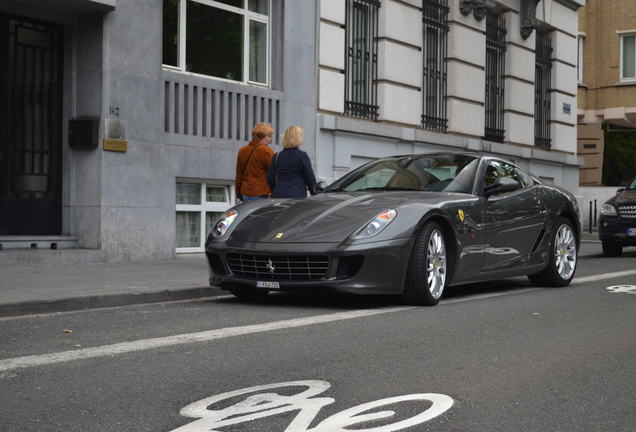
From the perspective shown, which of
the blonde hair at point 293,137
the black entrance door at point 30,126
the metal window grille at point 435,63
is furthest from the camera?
the metal window grille at point 435,63

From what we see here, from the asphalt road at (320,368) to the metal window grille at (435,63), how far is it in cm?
1255

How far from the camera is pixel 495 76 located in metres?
23.4

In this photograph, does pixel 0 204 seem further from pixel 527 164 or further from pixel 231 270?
pixel 527 164

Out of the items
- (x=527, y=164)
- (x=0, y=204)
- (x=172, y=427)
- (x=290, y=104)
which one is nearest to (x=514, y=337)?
(x=172, y=427)

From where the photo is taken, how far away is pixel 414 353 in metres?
5.84

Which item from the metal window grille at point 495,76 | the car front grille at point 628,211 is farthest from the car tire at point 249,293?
the metal window grille at point 495,76

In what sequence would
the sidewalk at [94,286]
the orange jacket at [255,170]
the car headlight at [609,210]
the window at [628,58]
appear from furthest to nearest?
the window at [628,58], the car headlight at [609,210], the orange jacket at [255,170], the sidewalk at [94,286]

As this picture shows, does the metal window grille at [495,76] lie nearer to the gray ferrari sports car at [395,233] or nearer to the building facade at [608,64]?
the gray ferrari sports car at [395,233]

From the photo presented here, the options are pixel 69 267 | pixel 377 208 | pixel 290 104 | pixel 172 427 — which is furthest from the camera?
pixel 290 104

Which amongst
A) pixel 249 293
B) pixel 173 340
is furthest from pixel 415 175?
pixel 173 340

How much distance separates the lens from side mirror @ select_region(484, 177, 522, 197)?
9336mm

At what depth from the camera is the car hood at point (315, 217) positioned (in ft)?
26.1

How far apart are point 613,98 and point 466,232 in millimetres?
29954

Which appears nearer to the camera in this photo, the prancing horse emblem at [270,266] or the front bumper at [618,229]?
the prancing horse emblem at [270,266]
